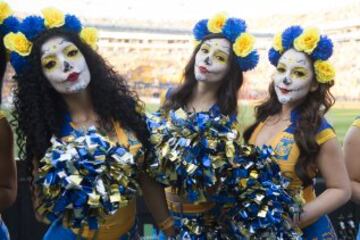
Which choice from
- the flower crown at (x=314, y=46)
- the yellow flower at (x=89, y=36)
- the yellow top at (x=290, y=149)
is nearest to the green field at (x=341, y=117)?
the flower crown at (x=314, y=46)

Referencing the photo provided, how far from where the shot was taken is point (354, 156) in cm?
236

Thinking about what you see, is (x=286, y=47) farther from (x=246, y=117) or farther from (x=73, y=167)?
(x=73, y=167)

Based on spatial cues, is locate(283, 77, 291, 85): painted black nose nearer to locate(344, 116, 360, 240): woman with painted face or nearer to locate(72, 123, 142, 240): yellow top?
locate(344, 116, 360, 240): woman with painted face

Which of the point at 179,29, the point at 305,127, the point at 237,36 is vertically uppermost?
the point at 237,36

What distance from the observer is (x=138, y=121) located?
2.04 metres

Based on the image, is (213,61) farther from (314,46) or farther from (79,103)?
(79,103)

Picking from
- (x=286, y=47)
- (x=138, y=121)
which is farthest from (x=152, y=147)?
(x=286, y=47)

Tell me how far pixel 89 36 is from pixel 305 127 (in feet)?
2.99

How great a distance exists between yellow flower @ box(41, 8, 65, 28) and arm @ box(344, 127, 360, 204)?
1.25m

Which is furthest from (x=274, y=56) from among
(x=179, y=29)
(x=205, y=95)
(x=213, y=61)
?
(x=179, y=29)

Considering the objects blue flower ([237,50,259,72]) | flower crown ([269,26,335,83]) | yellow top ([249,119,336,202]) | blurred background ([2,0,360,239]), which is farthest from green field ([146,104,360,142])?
yellow top ([249,119,336,202])

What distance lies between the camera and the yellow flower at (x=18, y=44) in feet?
6.46

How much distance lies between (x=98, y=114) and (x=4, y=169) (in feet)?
1.27

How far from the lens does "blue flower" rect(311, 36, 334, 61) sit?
235 centimetres
